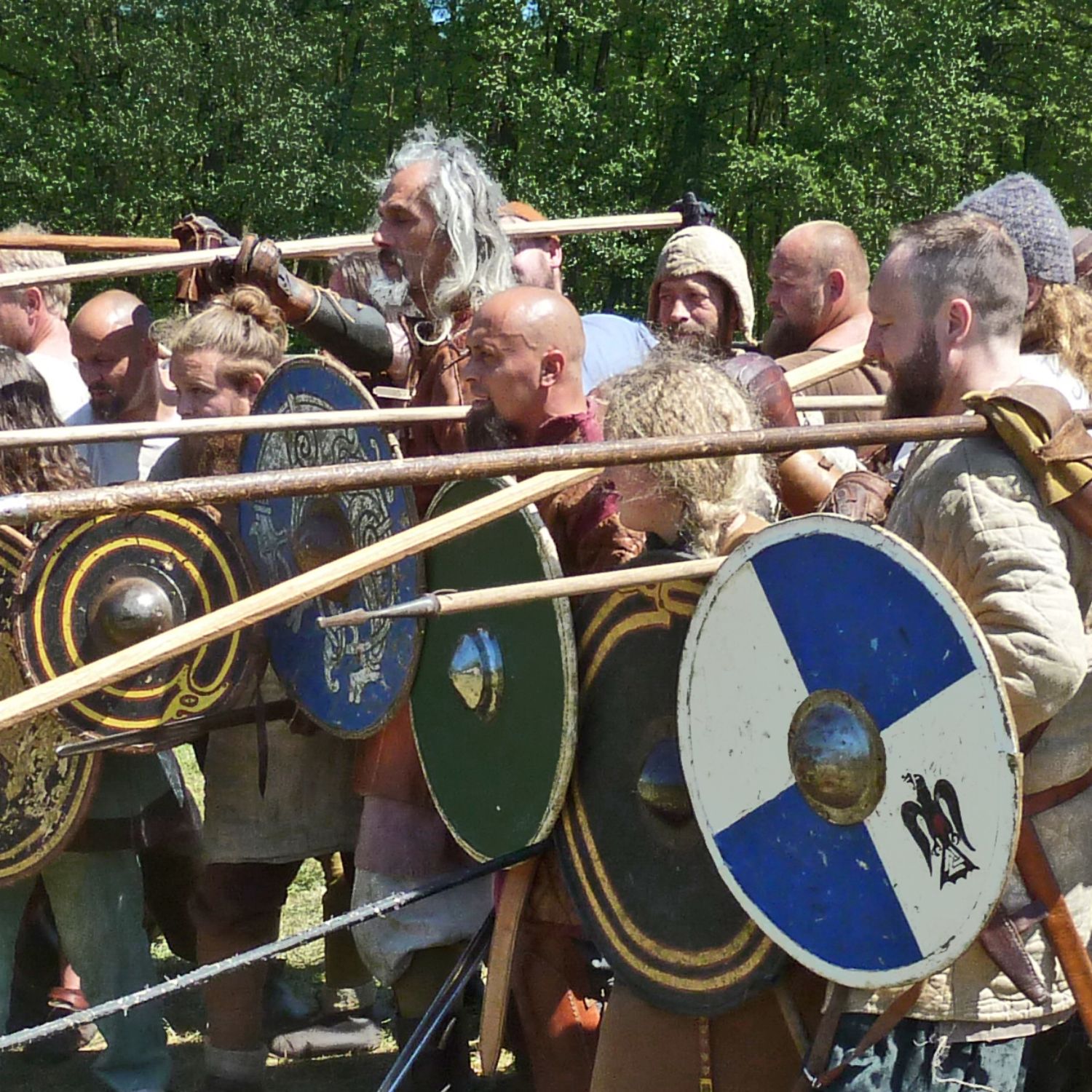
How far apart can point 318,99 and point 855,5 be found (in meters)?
6.56

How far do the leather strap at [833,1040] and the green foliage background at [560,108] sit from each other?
55.4 feet

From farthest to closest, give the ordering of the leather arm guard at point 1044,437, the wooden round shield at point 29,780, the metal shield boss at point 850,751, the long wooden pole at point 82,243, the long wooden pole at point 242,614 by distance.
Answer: the long wooden pole at point 82,243
the wooden round shield at point 29,780
the leather arm guard at point 1044,437
the metal shield boss at point 850,751
the long wooden pole at point 242,614

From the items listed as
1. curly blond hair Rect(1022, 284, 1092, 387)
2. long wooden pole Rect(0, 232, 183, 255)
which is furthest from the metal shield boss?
long wooden pole Rect(0, 232, 183, 255)

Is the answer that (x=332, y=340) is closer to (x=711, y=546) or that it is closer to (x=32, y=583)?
(x=32, y=583)

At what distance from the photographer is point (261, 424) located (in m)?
2.79

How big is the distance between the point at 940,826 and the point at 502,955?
0.96 m

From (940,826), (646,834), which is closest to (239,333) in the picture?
(646,834)

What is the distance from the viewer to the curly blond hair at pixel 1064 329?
2.65 metres

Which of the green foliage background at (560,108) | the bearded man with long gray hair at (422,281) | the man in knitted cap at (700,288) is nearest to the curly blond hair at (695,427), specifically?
the bearded man with long gray hair at (422,281)

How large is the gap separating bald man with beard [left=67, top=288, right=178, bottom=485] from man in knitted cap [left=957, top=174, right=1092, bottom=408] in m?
2.04

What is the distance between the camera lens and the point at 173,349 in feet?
11.7

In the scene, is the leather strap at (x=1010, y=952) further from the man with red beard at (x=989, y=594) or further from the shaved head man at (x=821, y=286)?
the shaved head man at (x=821, y=286)

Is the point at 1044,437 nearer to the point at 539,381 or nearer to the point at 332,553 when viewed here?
the point at 539,381

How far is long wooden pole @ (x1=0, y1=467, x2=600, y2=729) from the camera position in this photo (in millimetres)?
1774
